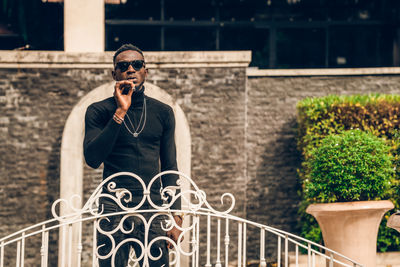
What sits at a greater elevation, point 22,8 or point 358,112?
point 22,8

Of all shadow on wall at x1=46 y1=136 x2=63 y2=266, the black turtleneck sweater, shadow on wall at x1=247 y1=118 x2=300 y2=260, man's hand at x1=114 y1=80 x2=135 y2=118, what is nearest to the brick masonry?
shadow on wall at x1=46 y1=136 x2=63 y2=266

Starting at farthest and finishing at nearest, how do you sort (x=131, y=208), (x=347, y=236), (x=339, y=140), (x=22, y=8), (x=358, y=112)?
(x=22, y=8) → (x=358, y=112) → (x=339, y=140) → (x=347, y=236) → (x=131, y=208)

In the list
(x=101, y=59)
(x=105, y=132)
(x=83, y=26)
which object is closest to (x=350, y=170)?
(x=105, y=132)

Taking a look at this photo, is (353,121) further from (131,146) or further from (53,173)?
(131,146)

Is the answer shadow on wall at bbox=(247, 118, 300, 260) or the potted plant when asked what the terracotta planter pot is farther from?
shadow on wall at bbox=(247, 118, 300, 260)

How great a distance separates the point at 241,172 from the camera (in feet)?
26.8

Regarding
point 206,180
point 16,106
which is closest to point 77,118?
point 16,106

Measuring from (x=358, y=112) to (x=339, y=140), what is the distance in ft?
4.10

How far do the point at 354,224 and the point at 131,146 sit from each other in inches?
121

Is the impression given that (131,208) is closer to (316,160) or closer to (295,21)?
(316,160)

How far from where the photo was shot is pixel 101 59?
809cm

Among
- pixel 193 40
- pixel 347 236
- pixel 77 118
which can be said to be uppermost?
pixel 193 40

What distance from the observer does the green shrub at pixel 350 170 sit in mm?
6453

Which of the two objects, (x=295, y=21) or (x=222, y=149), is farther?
(x=295, y=21)
